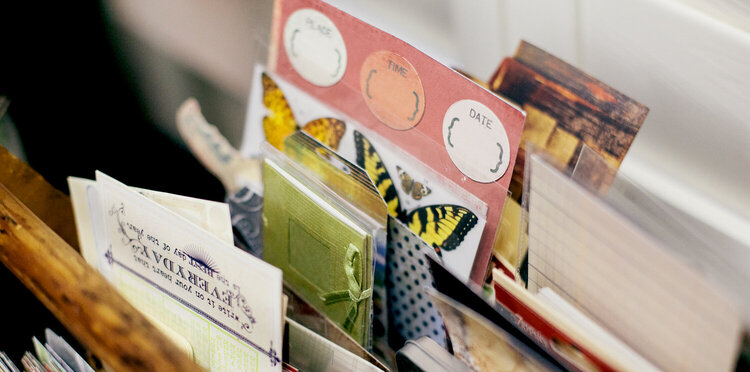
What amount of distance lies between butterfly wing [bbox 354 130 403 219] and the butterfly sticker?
2 cm

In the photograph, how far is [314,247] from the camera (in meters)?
0.75

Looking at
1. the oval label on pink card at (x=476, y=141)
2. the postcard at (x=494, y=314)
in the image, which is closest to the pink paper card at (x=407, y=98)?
the oval label on pink card at (x=476, y=141)

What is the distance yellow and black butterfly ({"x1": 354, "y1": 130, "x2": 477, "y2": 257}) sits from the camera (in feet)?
2.35

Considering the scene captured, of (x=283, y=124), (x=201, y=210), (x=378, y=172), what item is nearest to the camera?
(x=201, y=210)

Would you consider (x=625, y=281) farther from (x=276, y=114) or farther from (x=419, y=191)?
(x=276, y=114)

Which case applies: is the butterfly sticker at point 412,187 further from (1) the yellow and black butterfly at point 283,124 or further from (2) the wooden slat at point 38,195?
(2) the wooden slat at point 38,195

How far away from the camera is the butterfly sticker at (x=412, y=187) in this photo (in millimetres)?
733

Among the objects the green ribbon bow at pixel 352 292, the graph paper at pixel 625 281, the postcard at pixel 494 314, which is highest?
the graph paper at pixel 625 281

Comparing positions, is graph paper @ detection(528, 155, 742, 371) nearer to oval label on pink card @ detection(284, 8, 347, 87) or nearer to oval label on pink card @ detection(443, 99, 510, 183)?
oval label on pink card @ detection(443, 99, 510, 183)

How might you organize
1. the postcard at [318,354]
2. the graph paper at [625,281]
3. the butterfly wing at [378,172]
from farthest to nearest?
the butterfly wing at [378,172]
the postcard at [318,354]
the graph paper at [625,281]

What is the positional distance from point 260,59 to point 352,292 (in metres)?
0.34

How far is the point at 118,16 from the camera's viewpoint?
136 cm

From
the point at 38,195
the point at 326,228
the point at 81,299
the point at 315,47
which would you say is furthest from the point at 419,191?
the point at 38,195

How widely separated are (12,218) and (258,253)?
13.8 inches
